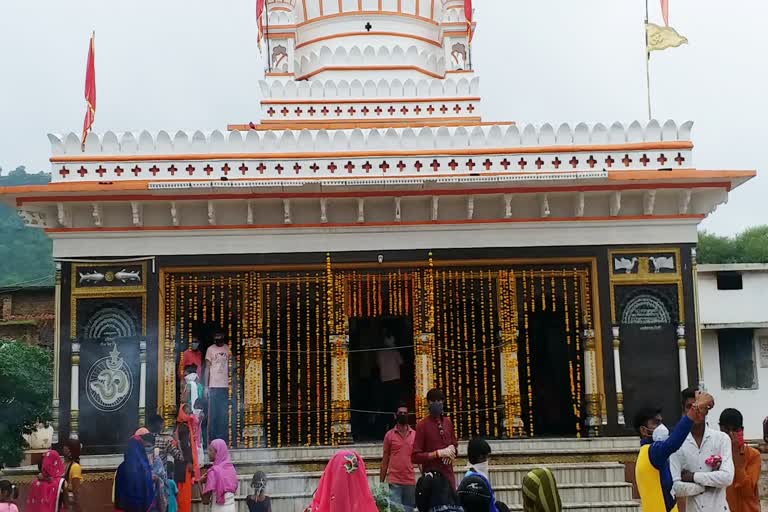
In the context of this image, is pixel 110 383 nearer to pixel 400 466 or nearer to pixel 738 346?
pixel 400 466

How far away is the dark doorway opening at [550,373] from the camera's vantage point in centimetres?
1612

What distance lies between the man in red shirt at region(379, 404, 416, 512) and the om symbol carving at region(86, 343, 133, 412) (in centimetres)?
483

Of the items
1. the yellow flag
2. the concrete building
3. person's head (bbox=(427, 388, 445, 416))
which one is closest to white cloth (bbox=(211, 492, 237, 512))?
person's head (bbox=(427, 388, 445, 416))

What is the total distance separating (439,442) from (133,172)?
687 centimetres

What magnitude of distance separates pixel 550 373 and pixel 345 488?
383 inches

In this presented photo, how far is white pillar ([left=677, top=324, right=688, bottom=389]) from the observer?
13.9 m

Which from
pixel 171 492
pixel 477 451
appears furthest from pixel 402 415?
pixel 477 451

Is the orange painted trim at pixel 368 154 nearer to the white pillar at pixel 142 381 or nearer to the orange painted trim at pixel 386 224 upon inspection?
the orange painted trim at pixel 386 224

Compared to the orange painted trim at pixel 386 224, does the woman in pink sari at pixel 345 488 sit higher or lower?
lower

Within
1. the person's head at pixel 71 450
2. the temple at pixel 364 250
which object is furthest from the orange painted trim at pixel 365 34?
the person's head at pixel 71 450

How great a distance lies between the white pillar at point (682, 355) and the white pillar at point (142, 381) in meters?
7.66

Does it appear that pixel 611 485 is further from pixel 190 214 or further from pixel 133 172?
pixel 133 172

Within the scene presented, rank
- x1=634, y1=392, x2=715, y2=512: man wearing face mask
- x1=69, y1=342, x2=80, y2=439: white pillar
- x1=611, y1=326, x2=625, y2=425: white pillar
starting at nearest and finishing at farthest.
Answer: x1=634, y1=392, x2=715, y2=512: man wearing face mask < x1=69, y1=342, x2=80, y2=439: white pillar < x1=611, y1=326, x2=625, y2=425: white pillar

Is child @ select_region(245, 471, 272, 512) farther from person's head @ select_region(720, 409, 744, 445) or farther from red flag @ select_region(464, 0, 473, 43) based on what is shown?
red flag @ select_region(464, 0, 473, 43)
